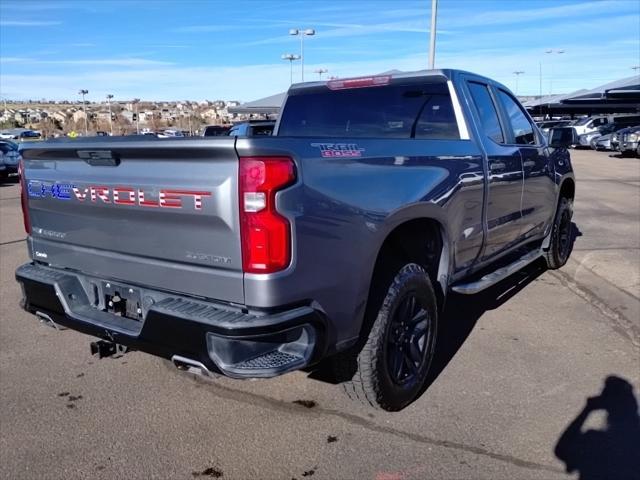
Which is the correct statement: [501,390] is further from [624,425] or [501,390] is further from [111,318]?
[111,318]

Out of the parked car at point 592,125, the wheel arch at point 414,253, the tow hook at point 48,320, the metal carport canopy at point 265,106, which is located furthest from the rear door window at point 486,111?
the parked car at point 592,125

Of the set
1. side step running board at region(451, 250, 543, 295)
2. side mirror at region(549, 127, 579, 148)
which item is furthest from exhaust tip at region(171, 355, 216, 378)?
side mirror at region(549, 127, 579, 148)

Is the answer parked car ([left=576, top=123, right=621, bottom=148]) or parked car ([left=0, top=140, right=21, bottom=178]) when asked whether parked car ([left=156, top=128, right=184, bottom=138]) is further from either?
parked car ([left=576, top=123, right=621, bottom=148])

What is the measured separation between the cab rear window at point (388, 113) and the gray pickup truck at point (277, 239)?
0.02 metres

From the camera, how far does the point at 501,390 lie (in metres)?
4.00

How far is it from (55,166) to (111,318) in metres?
0.97

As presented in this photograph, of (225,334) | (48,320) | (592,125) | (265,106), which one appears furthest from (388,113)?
(592,125)

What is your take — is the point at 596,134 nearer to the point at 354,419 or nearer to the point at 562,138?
the point at 562,138

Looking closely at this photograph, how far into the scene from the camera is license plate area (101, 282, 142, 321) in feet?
10.6

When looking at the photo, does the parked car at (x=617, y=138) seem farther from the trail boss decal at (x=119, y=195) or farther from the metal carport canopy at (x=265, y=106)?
the trail boss decal at (x=119, y=195)

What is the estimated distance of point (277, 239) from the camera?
2674 millimetres

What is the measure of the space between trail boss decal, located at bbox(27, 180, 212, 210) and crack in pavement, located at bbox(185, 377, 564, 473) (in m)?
1.52

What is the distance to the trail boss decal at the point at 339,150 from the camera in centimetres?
290

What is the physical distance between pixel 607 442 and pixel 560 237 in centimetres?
410
